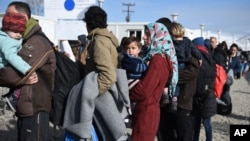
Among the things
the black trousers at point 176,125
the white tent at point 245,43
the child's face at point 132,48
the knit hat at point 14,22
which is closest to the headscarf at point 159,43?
the child's face at point 132,48

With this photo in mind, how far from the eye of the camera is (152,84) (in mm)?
3359

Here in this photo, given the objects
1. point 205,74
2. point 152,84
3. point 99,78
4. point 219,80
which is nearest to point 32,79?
point 99,78

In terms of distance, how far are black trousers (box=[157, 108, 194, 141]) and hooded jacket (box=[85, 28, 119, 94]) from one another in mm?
1177

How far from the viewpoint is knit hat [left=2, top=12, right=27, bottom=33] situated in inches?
110

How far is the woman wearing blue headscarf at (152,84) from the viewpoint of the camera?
338cm

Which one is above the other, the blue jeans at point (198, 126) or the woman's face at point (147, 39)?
the woman's face at point (147, 39)

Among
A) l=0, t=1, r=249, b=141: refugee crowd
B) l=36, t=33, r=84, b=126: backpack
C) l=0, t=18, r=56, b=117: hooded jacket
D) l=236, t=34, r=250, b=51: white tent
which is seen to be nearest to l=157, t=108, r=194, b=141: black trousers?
l=0, t=1, r=249, b=141: refugee crowd

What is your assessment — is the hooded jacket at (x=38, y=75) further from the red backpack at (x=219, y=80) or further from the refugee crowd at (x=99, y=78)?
the red backpack at (x=219, y=80)

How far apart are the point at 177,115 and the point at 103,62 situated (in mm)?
1360

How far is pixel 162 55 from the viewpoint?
3.48m

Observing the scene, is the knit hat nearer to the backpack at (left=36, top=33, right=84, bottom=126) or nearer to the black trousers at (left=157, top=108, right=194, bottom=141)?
the backpack at (left=36, top=33, right=84, bottom=126)

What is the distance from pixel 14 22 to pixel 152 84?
1332mm

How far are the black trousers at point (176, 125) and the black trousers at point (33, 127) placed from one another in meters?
1.56

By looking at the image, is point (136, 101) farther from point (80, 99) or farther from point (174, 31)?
point (174, 31)
